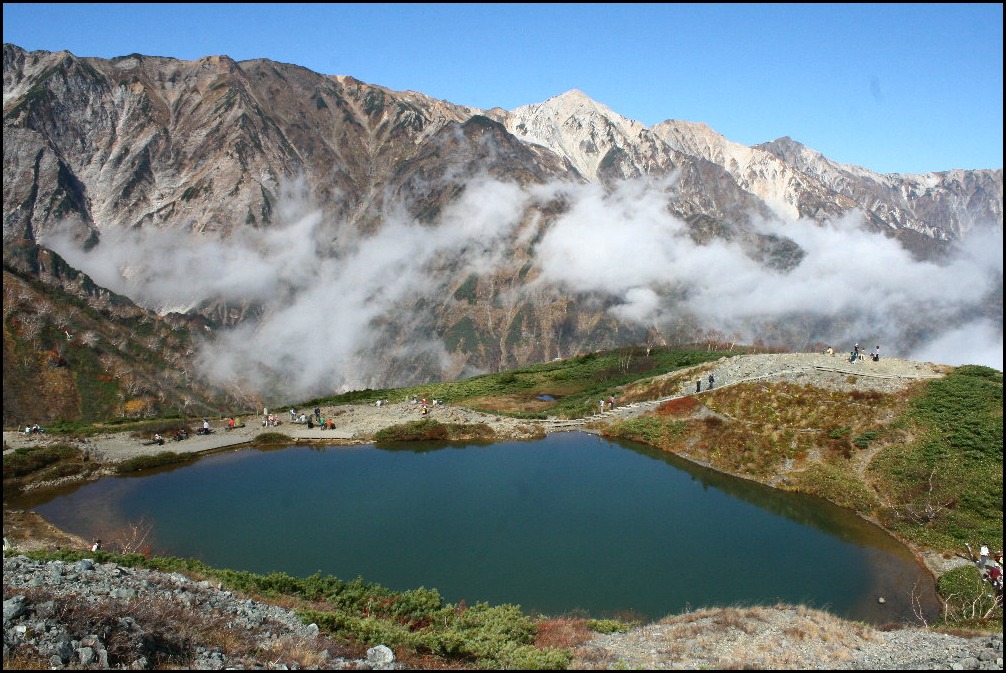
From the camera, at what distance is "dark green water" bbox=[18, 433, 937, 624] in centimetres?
3064

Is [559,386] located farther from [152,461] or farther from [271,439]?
[152,461]

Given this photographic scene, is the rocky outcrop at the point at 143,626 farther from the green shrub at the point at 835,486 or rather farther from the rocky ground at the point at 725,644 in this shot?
the green shrub at the point at 835,486

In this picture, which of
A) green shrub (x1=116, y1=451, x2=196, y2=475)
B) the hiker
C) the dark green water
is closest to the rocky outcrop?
the dark green water

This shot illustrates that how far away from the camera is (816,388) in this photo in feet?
180

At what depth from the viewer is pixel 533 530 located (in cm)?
3803

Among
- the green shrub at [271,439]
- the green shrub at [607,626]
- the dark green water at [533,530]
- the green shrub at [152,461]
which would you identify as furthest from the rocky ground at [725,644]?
the green shrub at [271,439]

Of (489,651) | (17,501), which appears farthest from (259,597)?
(17,501)

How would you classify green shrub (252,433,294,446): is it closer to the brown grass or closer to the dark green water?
the dark green water

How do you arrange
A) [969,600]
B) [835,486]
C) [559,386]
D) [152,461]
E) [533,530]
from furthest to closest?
1. [559,386]
2. [152,461]
3. [835,486]
4. [533,530]
5. [969,600]

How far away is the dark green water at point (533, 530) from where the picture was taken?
Result: 30.6 metres

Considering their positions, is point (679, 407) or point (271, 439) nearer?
point (679, 407)

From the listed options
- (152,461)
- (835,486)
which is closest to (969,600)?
(835,486)

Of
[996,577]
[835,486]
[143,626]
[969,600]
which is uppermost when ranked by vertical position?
[143,626]

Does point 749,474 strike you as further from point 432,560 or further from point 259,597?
point 259,597
